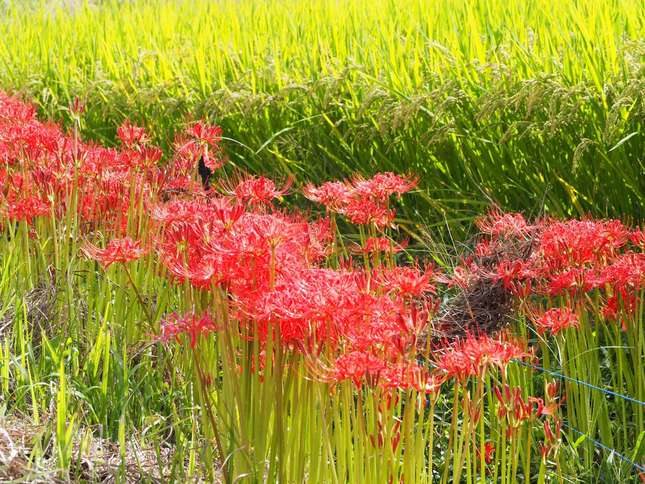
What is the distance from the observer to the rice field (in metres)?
1.72

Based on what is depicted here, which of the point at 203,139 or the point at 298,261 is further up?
the point at 203,139

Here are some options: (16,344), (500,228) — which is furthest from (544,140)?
(16,344)

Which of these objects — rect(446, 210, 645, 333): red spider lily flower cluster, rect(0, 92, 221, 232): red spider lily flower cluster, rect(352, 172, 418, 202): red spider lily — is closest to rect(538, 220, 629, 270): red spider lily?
rect(446, 210, 645, 333): red spider lily flower cluster

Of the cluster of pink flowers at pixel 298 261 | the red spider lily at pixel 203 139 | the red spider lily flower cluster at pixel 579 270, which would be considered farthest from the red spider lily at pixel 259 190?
the red spider lily flower cluster at pixel 579 270

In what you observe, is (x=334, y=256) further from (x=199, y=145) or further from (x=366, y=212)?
(x=366, y=212)

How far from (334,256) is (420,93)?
32.7 inches

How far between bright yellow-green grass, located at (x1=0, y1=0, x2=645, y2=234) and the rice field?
2 cm

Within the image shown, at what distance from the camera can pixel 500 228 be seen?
98.9 inches

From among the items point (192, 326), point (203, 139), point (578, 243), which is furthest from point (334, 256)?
point (192, 326)

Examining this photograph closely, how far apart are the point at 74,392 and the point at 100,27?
3971 mm

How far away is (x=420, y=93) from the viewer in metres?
3.74

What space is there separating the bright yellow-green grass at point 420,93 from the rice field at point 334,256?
15mm

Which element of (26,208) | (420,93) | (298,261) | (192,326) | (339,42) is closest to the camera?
(192,326)

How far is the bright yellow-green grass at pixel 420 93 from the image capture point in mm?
3389
